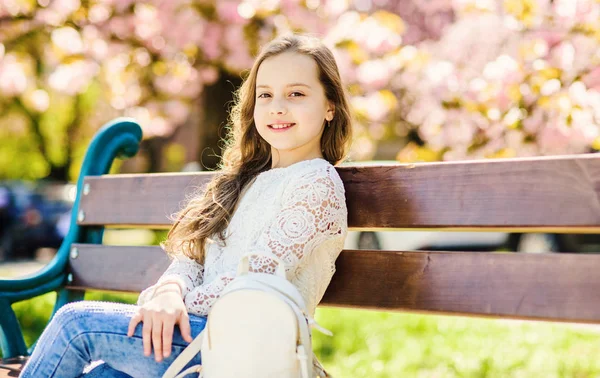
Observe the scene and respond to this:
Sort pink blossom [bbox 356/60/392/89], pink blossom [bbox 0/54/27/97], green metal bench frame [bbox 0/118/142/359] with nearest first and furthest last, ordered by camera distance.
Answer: green metal bench frame [bbox 0/118/142/359], pink blossom [bbox 356/60/392/89], pink blossom [bbox 0/54/27/97]

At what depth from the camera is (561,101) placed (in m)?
3.44

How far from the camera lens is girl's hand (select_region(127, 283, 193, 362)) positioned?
185cm

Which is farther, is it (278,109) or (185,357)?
(278,109)

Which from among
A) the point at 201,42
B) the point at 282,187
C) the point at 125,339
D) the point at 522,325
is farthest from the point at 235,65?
the point at 125,339

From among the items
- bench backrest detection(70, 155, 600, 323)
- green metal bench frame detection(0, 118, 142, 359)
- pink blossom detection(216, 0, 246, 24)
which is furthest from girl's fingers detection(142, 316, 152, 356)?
pink blossom detection(216, 0, 246, 24)

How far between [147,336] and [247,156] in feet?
3.10

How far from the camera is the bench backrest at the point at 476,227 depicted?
194 cm

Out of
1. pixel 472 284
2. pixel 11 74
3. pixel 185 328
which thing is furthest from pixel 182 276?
pixel 11 74

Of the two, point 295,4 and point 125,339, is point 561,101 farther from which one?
point 295,4

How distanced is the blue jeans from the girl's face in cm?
67

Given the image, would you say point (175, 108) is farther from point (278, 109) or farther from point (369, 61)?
point (278, 109)

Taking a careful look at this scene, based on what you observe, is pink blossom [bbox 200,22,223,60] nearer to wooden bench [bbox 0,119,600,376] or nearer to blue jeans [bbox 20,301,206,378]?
wooden bench [bbox 0,119,600,376]

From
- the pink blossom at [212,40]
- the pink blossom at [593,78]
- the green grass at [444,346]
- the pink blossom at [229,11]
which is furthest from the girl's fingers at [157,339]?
the pink blossom at [212,40]

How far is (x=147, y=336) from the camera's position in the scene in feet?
6.08
